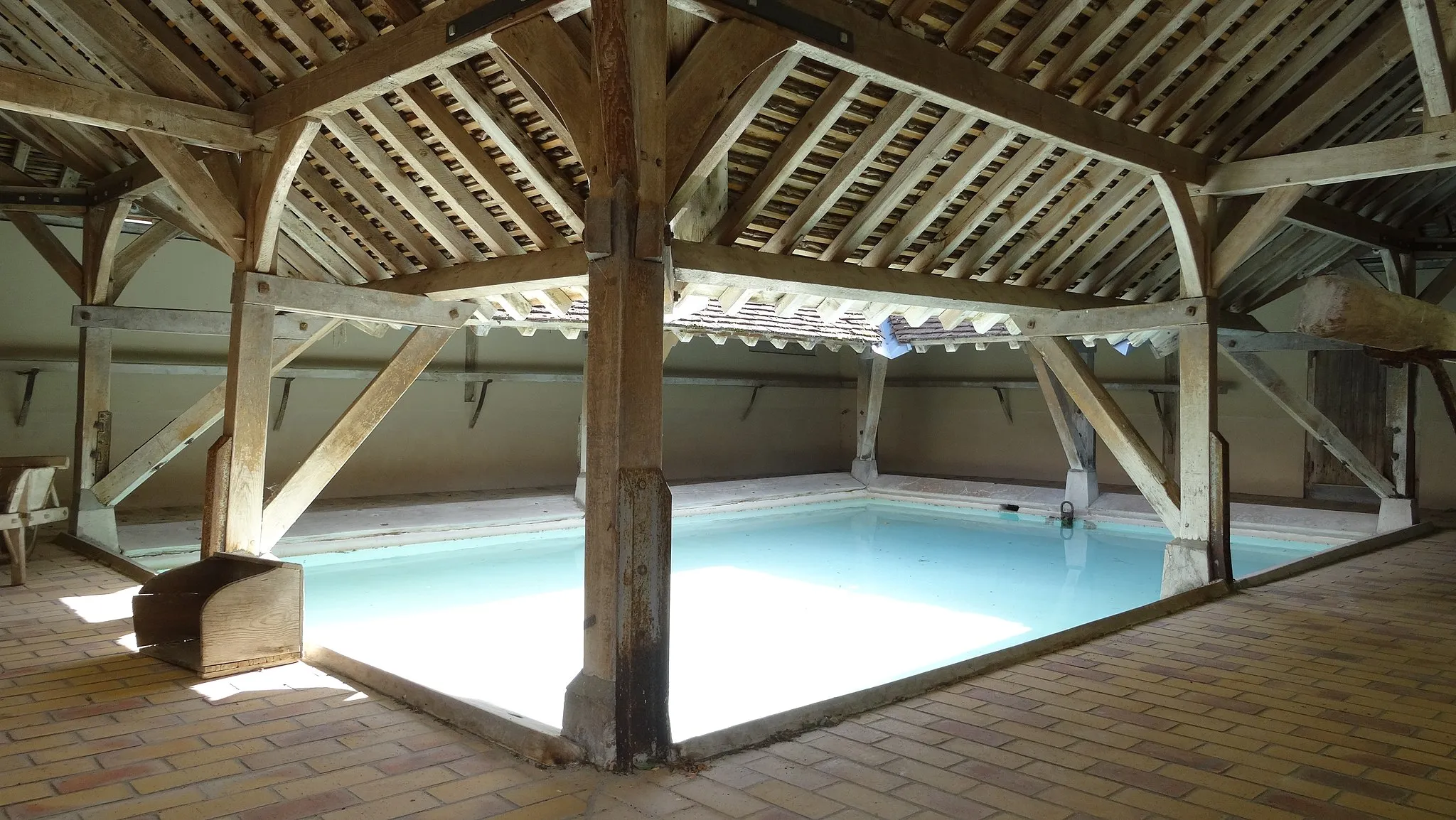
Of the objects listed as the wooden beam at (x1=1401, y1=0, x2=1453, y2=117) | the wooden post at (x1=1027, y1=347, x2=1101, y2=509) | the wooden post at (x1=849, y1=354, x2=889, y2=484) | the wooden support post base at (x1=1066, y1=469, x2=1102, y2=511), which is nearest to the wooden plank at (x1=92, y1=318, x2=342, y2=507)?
the wooden beam at (x1=1401, y1=0, x2=1453, y2=117)

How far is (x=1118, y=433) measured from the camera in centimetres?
566

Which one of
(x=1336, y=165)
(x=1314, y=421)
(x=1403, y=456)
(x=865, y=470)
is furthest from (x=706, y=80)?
(x=865, y=470)

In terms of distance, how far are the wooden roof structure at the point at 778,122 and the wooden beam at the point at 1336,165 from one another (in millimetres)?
13

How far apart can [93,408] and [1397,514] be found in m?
9.74

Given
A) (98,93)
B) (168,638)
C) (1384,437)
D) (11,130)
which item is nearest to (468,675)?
(168,638)

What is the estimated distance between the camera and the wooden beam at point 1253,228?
5.11 m

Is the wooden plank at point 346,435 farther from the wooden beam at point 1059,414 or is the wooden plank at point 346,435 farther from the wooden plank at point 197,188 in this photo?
the wooden beam at point 1059,414

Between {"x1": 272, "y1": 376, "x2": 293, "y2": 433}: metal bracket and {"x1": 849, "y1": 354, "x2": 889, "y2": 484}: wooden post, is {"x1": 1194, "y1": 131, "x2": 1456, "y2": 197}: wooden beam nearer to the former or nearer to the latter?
{"x1": 849, "y1": 354, "x2": 889, "y2": 484}: wooden post

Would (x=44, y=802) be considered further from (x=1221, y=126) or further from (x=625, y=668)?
(x=1221, y=126)

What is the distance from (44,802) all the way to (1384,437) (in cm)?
1138

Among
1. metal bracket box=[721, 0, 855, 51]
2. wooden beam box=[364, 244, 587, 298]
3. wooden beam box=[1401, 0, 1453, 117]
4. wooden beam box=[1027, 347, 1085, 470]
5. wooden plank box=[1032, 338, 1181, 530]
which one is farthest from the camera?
wooden beam box=[1027, 347, 1085, 470]

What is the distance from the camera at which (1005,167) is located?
5.14m

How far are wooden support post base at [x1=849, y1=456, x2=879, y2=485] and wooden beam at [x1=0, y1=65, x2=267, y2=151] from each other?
954cm

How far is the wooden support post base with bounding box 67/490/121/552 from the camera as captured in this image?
6.28 meters
